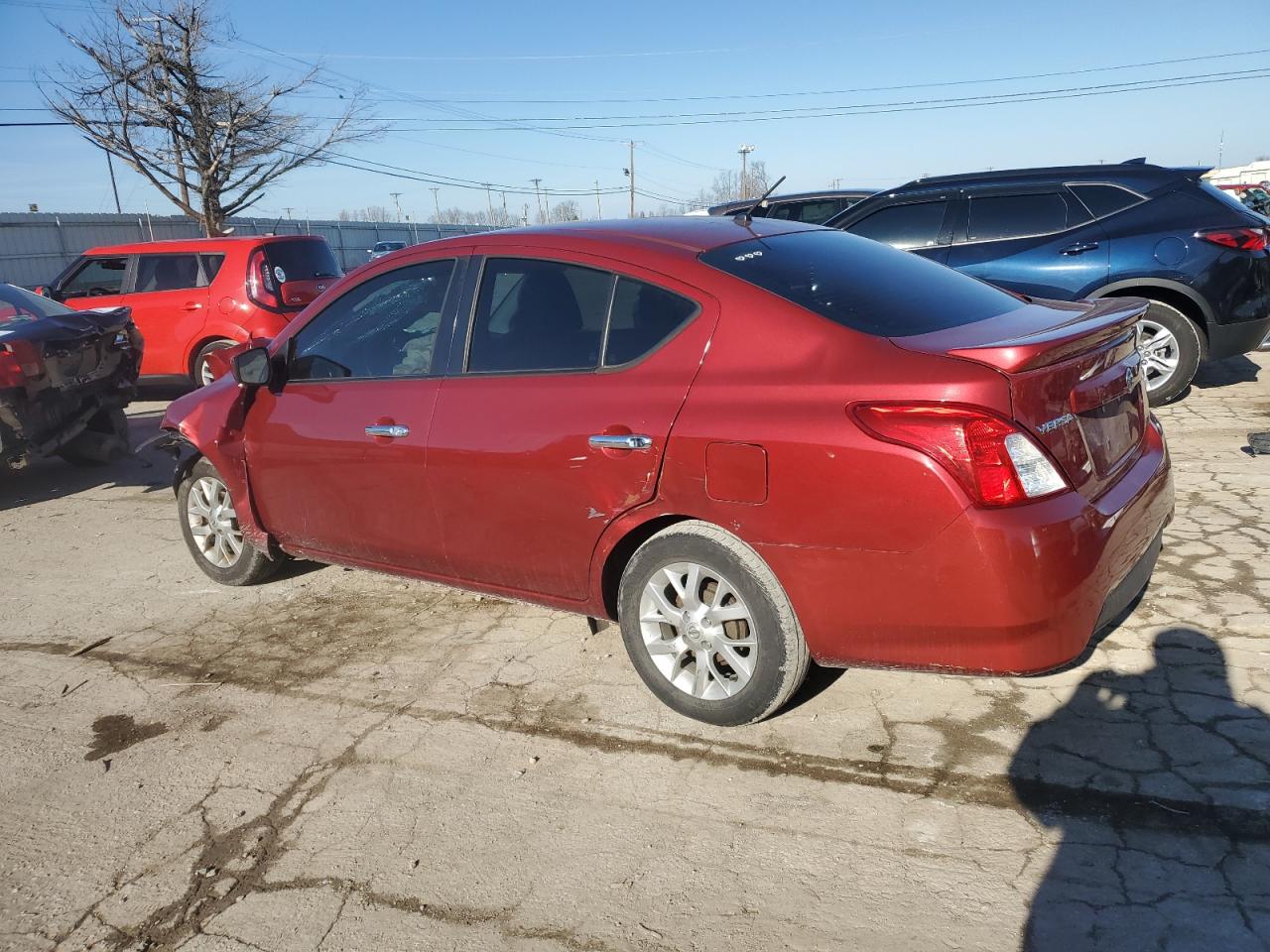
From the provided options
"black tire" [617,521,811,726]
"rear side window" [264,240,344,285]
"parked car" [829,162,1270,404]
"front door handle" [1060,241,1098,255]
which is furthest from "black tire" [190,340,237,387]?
"black tire" [617,521,811,726]

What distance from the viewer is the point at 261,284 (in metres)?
10.4

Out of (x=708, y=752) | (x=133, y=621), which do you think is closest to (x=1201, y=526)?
(x=708, y=752)

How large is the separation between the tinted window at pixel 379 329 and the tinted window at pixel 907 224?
5020mm

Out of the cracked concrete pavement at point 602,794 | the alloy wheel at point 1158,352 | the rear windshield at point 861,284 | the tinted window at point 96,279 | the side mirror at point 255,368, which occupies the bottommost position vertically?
the cracked concrete pavement at point 602,794

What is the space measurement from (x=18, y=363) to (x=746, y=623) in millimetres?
6211

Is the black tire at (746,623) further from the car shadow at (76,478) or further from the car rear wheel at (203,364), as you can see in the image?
the car rear wheel at (203,364)

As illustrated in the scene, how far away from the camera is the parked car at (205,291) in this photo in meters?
10.4

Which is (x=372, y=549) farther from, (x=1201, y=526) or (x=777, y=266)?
(x=1201, y=526)

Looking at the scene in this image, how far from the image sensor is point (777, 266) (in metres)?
3.37

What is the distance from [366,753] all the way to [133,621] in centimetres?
216

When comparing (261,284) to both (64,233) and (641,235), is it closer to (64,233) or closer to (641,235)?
(641,235)

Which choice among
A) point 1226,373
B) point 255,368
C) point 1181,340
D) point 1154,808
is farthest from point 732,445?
point 1226,373

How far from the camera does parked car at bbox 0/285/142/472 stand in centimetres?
685

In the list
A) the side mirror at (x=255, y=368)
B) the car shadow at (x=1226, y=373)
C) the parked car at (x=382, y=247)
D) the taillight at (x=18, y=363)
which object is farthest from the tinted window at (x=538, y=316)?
the parked car at (x=382, y=247)
